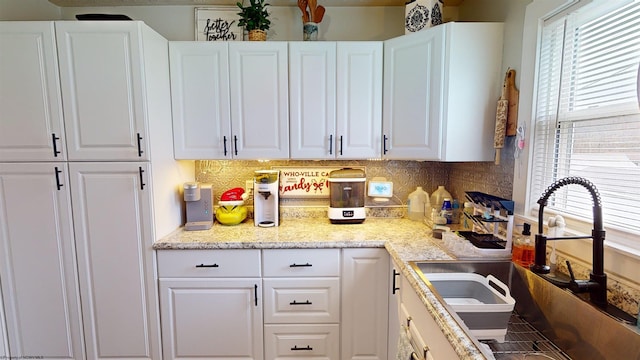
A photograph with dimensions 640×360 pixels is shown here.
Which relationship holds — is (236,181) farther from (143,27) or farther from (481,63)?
(481,63)

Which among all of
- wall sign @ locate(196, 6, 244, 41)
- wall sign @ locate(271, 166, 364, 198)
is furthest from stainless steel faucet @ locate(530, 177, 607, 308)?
wall sign @ locate(196, 6, 244, 41)

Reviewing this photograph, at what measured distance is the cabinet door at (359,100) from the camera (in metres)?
1.85

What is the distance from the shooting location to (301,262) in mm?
1706

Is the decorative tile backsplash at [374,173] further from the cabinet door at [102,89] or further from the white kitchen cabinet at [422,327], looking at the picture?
the white kitchen cabinet at [422,327]

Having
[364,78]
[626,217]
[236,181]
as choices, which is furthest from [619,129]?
[236,181]

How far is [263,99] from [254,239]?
890mm

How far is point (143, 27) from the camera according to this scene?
1.57 meters

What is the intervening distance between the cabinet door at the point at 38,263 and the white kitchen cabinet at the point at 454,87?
2098mm

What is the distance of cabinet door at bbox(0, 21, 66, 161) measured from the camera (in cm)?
153

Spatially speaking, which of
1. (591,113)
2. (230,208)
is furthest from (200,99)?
(591,113)

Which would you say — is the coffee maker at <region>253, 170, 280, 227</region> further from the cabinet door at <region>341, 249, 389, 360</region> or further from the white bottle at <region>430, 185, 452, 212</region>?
the white bottle at <region>430, 185, 452, 212</region>

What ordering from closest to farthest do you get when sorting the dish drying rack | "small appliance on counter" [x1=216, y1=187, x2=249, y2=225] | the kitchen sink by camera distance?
the kitchen sink < the dish drying rack < "small appliance on counter" [x1=216, y1=187, x2=249, y2=225]

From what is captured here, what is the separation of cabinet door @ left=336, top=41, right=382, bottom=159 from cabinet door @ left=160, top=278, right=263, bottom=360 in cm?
106

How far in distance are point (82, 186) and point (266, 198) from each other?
104cm
